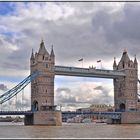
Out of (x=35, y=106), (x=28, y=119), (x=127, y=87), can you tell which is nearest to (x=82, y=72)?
(x=35, y=106)

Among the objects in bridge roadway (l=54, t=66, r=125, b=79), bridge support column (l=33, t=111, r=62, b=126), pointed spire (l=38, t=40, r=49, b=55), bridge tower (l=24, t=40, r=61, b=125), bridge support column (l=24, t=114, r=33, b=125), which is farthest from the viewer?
pointed spire (l=38, t=40, r=49, b=55)

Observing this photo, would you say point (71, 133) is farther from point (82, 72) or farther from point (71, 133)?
point (82, 72)

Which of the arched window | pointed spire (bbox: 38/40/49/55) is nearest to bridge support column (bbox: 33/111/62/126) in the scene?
the arched window

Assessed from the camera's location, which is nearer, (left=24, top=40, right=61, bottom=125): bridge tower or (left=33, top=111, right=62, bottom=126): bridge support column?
(left=33, top=111, right=62, bottom=126): bridge support column

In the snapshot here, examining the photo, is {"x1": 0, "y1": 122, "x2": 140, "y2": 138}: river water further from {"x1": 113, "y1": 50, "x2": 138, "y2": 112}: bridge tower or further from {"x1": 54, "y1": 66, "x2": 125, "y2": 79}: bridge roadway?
{"x1": 113, "y1": 50, "x2": 138, "y2": 112}: bridge tower

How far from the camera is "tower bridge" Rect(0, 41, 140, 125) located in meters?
91.4

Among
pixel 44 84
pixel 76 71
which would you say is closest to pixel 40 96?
pixel 44 84

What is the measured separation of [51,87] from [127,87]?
76.1 ft

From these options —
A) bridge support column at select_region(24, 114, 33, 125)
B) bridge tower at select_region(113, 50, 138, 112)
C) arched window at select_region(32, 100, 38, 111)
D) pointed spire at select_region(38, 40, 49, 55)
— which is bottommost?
bridge support column at select_region(24, 114, 33, 125)

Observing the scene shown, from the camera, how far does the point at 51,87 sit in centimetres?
9862

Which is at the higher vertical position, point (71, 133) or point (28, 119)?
point (28, 119)

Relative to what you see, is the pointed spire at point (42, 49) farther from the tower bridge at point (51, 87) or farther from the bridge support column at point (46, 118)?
the bridge support column at point (46, 118)

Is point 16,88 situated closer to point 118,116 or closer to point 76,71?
point 76,71

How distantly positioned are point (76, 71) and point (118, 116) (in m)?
16.7
